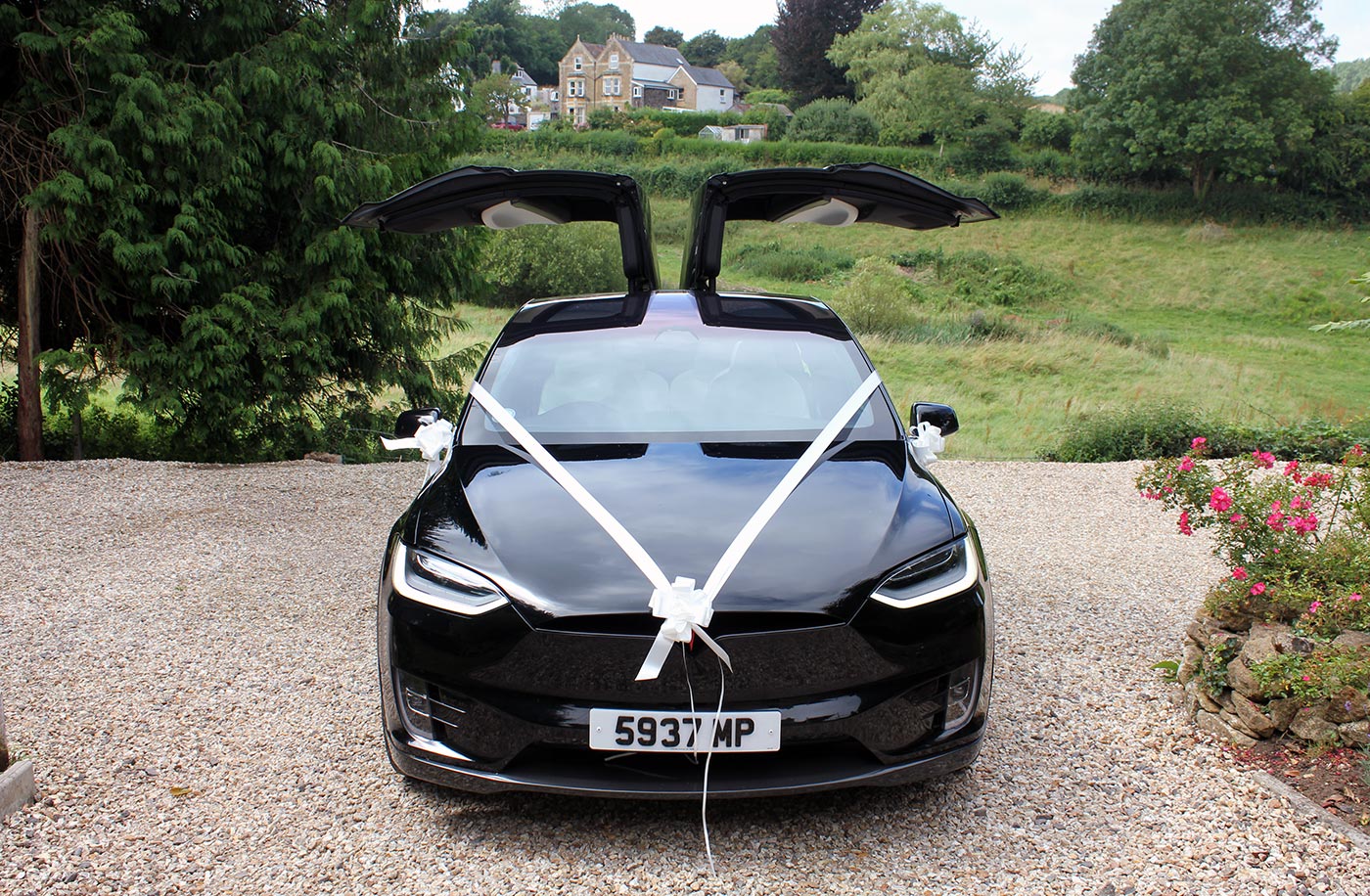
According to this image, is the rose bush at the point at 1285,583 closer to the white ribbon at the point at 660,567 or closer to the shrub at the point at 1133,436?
the white ribbon at the point at 660,567

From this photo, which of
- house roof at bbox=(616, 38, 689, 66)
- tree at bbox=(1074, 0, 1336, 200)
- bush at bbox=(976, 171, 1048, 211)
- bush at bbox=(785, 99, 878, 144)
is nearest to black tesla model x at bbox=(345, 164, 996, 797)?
bush at bbox=(976, 171, 1048, 211)

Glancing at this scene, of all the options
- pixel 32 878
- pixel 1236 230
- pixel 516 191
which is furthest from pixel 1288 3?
pixel 32 878

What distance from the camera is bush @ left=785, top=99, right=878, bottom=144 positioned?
193 ft

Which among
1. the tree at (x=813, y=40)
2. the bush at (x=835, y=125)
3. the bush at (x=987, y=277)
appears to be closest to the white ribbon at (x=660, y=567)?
the bush at (x=987, y=277)

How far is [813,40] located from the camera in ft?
255

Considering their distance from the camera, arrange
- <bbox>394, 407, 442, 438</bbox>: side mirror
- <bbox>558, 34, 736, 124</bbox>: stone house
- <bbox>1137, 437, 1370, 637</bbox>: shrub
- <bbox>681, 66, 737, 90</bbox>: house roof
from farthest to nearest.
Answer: <bbox>558, 34, 736, 124</bbox>: stone house < <bbox>681, 66, 737, 90</bbox>: house roof < <bbox>394, 407, 442, 438</bbox>: side mirror < <bbox>1137, 437, 1370, 637</bbox>: shrub

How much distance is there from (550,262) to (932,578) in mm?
33203

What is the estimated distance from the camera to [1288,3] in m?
50.7

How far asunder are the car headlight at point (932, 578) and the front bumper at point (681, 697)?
0.14ft

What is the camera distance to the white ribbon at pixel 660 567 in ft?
8.82

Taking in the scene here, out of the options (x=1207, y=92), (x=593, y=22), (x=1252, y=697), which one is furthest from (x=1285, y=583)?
(x=593, y=22)

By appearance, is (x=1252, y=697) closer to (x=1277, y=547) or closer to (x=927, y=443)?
(x=1277, y=547)

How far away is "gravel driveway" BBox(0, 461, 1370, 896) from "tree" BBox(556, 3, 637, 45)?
122m

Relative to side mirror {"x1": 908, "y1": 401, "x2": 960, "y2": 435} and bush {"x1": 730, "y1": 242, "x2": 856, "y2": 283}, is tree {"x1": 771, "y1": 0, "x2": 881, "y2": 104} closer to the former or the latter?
bush {"x1": 730, "y1": 242, "x2": 856, "y2": 283}
